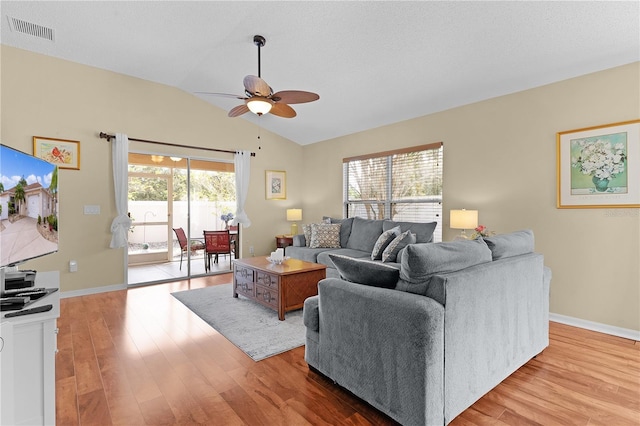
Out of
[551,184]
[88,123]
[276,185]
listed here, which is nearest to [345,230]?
[276,185]

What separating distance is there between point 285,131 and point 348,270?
4.99 m

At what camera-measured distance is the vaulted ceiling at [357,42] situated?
9.25ft

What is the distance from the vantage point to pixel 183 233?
5.53 metres

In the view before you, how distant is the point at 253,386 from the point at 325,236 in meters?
3.31

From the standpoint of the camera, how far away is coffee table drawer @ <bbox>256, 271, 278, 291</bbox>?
3545mm

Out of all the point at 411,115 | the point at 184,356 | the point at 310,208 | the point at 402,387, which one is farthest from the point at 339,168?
the point at 402,387

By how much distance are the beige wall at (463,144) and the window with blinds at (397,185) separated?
0.59ft

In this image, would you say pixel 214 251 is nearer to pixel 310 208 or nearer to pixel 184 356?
pixel 310 208

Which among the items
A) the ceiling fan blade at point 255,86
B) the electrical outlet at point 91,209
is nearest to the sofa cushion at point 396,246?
the ceiling fan blade at point 255,86

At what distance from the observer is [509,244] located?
233cm

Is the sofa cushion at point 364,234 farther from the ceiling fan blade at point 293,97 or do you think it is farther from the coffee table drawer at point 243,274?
the ceiling fan blade at point 293,97

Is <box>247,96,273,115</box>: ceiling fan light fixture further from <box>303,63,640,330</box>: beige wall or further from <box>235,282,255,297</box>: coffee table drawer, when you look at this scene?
<box>303,63,640,330</box>: beige wall

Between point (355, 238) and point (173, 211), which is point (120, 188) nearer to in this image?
point (173, 211)

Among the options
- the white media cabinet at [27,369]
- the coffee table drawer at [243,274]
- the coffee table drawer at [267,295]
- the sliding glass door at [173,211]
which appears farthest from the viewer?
the sliding glass door at [173,211]
